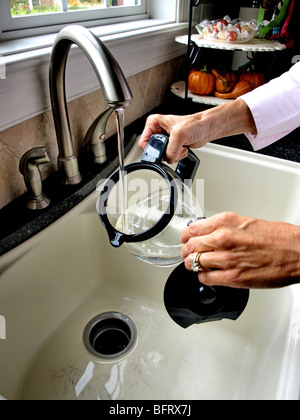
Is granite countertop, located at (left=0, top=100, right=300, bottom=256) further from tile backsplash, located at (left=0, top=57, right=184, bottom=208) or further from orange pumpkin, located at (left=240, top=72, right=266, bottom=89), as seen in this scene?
orange pumpkin, located at (left=240, top=72, right=266, bottom=89)

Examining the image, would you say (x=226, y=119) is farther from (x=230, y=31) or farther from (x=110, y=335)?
(x=110, y=335)

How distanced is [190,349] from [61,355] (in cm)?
26

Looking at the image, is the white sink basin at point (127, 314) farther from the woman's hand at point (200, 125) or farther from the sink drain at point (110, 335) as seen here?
the woman's hand at point (200, 125)

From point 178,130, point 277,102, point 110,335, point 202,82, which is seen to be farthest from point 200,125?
point 110,335

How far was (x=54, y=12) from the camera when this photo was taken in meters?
0.81

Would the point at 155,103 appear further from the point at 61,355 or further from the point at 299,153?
the point at 61,355

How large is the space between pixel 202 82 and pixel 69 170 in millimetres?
506

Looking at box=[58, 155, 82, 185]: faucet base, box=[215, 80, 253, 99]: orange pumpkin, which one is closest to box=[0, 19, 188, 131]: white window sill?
box=[58, 155, 82, 185]: faucet base

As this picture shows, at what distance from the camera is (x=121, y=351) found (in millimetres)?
718

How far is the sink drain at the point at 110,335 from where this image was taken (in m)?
0.72

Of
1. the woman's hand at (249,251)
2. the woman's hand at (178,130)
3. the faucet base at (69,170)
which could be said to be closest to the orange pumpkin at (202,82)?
the woman's hand at (178,130)

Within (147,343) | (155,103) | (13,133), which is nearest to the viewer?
(13,133)

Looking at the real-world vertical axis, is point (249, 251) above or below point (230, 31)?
below
